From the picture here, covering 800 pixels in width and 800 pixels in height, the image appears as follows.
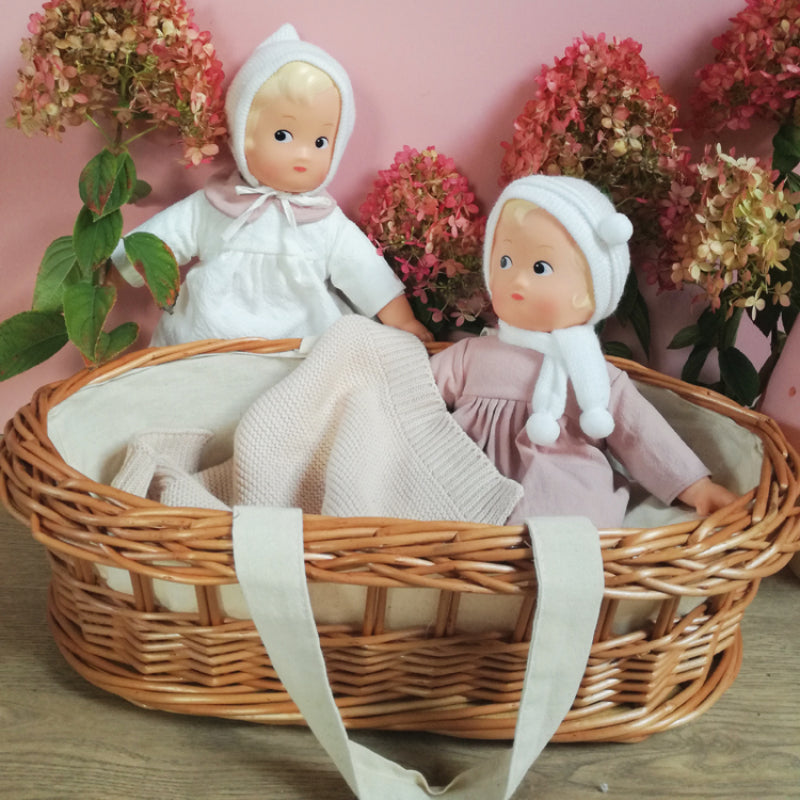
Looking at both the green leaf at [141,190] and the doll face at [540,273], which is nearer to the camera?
the doll face at [540,273]

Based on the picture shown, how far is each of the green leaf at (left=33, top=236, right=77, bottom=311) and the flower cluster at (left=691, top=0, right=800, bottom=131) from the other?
35.3 inches

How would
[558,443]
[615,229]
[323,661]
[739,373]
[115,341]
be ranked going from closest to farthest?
1. [323,661]
2. [615,229]
3. [558,443]
4. [115,341]
5. [739,373]

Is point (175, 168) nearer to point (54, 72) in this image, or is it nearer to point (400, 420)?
point (54, 72)

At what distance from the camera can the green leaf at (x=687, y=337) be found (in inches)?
46.7

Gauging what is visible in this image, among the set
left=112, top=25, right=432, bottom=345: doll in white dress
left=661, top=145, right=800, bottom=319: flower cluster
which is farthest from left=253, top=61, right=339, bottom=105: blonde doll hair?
left=661, top=145, right=800, bottom=319: flower cluster

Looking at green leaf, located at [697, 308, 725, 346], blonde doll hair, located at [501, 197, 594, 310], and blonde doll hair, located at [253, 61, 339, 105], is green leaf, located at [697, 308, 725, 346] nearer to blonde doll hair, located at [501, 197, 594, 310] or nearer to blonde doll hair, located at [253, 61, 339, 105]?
blonde doll hair, located at [501, 197, 594, 310]

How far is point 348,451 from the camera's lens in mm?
918

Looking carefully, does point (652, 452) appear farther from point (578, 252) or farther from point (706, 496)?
point (578, 252)

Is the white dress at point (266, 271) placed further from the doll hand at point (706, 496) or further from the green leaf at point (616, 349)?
the doll hand at point (706, 496)

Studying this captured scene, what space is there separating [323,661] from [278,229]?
0.65 m

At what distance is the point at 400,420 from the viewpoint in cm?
98

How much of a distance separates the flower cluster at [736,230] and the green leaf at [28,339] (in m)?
0.83

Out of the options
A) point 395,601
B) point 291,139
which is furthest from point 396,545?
point 291,139

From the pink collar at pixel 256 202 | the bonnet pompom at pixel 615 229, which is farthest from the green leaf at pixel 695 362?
the pink collar at pixel 256 202
